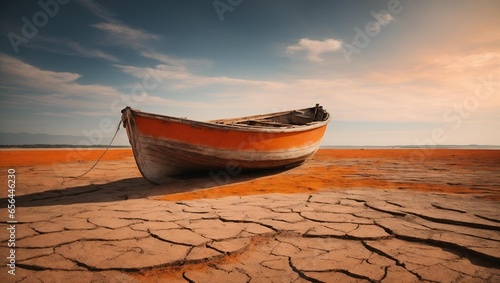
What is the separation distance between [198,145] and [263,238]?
107 inches

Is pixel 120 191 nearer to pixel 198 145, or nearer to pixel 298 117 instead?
pixel 198 145

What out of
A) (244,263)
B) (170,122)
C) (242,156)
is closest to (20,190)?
(170,122)

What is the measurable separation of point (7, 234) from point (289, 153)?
4.81 meters

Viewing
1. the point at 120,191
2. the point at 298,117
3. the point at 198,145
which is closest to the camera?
the point at 120,191

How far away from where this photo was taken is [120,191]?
4.31 meters

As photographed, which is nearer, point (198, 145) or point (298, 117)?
point (198, 145)

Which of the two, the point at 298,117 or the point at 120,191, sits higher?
the point at 298,117

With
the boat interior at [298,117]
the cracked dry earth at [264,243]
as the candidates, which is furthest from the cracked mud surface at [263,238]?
the boat interior at [298,117]

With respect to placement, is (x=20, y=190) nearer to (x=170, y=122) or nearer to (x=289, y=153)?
(x=170, y=122)

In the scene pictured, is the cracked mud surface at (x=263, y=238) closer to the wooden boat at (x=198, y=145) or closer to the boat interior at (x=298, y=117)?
the wooden boat at (x=198, y=145)

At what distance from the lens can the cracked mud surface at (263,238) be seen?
1.49 meters

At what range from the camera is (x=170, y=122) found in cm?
421

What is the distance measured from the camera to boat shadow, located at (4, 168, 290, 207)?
3559 millimetres

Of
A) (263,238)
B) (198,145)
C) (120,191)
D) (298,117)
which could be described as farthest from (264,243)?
(298,117)
